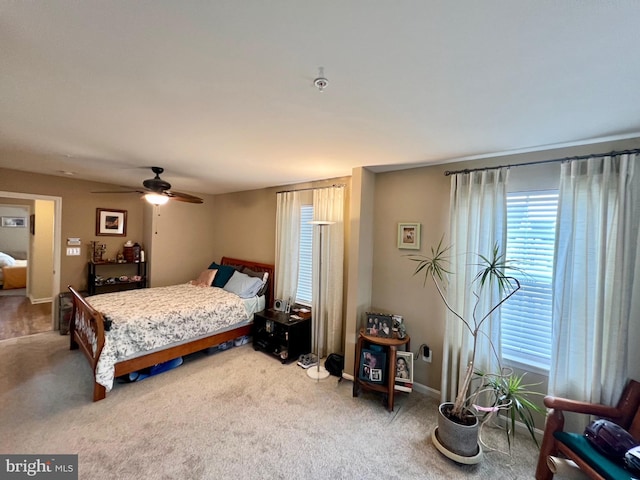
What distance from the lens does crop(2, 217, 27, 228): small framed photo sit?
7.49 m

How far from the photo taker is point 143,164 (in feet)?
10.2

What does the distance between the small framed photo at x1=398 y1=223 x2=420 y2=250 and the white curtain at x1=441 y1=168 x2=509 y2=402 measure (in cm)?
37

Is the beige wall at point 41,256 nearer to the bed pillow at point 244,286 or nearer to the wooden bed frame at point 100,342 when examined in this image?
the wooden bed frame at point 100,342

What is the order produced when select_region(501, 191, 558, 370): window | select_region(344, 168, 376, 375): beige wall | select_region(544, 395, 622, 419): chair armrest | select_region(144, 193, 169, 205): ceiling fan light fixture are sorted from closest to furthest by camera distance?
select_region(544, 395, 622, 419): chair armrest < select_region(501, 191, 558, 370): window < select_region(344, 168, 376, 375): beige wall < select_region(144, 193, 169, 205): ceiling fan light fixture

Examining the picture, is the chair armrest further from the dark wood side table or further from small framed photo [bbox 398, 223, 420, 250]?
small framed photo [bbox 398, 223, 420, 250]

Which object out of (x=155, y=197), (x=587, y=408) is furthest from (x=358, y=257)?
(x=155, y=197)

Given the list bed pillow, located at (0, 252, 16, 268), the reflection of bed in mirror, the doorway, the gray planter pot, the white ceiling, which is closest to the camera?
the white ceiling

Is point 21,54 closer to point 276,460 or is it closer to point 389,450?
point 276,460

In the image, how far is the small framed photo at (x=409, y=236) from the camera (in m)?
2.82

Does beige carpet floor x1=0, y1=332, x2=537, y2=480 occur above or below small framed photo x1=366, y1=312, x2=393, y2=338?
below

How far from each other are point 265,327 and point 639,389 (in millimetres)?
3499

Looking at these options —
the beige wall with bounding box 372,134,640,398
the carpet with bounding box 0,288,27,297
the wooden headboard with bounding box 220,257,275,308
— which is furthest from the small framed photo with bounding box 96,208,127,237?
the beige wall with bounding box 372,134,640,398

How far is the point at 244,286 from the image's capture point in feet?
13.0

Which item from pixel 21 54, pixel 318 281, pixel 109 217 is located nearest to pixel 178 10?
pixel 21 54
